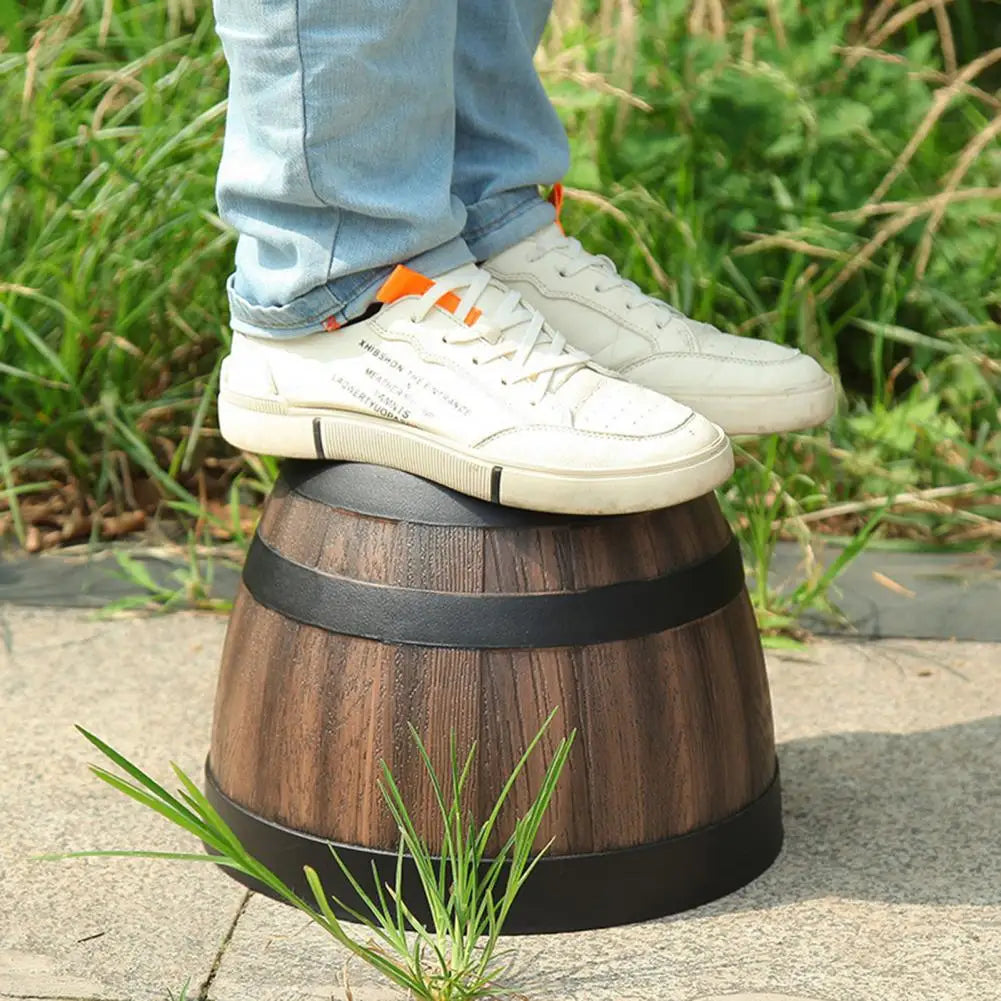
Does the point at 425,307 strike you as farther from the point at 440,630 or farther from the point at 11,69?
the point at 11,69

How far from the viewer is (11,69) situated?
350 centimetres

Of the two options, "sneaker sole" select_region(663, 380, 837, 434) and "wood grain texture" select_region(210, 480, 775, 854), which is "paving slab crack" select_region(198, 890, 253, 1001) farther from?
"sneaker sole" select_region(663, 380, 837, 434)

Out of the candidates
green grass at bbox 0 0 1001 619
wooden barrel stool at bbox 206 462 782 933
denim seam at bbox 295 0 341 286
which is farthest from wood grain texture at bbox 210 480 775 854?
green grass at bbox 0 0 1001 619

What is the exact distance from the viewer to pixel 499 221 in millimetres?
2092

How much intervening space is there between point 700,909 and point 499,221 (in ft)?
2.84

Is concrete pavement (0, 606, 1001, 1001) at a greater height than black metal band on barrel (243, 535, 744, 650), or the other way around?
black metal band on barrel (243, 535, 744, 650)

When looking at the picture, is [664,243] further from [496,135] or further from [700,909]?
[700,909]

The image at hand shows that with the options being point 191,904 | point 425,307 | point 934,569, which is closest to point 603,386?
point 425,307

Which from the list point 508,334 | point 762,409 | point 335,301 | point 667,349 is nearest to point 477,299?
point 508,334

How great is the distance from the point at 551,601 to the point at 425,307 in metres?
0.36

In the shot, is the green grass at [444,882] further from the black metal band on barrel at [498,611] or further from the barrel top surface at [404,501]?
the barrel top surface at [404,501]

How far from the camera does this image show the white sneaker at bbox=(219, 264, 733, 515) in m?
1.83

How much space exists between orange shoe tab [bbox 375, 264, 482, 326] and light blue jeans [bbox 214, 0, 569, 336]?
0.01 metres

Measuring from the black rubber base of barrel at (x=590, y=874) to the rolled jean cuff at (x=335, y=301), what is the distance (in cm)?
58
